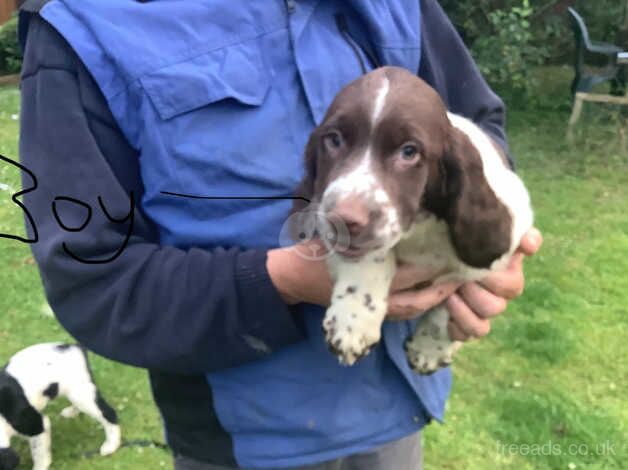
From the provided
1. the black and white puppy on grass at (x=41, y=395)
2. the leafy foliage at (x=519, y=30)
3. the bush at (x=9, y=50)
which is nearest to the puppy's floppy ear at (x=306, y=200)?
the black and white puppy on grass at (x=41, y=395)

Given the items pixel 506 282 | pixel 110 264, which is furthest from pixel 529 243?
pixel 110 264

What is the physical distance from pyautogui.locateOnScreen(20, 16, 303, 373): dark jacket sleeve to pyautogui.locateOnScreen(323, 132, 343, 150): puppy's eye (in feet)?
0.84

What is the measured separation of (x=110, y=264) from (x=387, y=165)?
571 millimetres

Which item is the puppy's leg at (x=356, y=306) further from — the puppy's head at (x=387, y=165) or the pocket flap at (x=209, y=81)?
the pocket flap at (x=209, y=81)

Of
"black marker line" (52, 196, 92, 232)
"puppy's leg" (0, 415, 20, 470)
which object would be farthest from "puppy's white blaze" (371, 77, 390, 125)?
"puppy's leg" (0, 415, 20, 470)

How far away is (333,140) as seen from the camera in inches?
60.9

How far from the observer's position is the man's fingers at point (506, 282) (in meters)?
1.75

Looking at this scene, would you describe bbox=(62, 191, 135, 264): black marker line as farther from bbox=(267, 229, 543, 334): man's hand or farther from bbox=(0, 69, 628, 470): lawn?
bbox=(0, 69, 628, 470): lawn

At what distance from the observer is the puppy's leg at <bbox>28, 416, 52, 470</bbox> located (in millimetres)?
3732

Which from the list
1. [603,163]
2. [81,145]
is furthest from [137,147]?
[603,163]

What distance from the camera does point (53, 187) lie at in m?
1.57

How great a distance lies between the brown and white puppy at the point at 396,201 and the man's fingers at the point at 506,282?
0.9 inches

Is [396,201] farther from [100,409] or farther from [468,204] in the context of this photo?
[100,409]

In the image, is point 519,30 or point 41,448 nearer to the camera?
point 41,448
